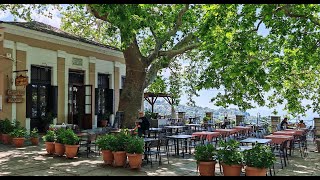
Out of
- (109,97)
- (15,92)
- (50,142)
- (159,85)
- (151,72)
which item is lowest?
(50,142)

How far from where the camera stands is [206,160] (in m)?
7.90

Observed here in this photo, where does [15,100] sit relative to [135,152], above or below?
above

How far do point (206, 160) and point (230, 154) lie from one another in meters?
0.62

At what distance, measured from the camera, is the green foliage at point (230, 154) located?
7461 millimetres

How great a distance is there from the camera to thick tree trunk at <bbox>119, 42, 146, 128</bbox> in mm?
15695

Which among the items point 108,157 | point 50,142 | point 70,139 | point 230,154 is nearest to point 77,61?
point 50,142

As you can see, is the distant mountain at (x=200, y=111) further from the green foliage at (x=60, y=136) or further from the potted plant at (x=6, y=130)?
the green foliage at (x=60, y=136)

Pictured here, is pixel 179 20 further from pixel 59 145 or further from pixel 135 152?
pixel 135 152

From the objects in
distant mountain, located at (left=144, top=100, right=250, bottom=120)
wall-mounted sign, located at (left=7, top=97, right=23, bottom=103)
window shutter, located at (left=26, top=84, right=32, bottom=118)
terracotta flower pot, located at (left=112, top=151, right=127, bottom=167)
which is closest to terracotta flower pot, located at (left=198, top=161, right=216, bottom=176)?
terracotta flower pot, located at (left=112, top=151, right=127, bottom=167)

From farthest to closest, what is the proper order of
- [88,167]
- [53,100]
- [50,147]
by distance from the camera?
[53,100], [50,147], [88,167]

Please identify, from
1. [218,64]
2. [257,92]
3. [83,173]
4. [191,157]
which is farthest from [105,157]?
[257,92]

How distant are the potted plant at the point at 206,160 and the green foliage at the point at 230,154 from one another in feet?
0.93

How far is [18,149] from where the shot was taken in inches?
480

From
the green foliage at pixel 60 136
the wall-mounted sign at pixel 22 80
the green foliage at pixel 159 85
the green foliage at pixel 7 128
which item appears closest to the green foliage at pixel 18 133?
the green foliage at pixel 7 128
